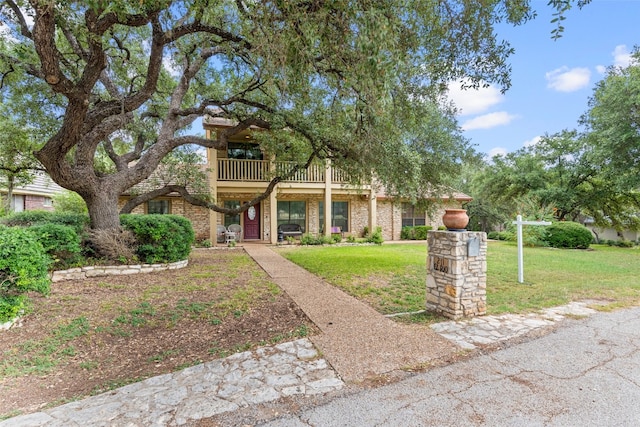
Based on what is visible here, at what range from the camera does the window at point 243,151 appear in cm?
1516

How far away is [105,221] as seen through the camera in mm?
7672

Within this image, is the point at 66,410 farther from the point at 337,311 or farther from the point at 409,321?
the point at 409,321

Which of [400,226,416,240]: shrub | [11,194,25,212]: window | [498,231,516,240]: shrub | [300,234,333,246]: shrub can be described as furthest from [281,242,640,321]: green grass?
[11,194,25,212]: window

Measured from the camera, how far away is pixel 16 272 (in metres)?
4.01

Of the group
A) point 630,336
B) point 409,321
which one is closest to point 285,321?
point 409,321

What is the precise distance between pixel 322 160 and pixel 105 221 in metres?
6.33

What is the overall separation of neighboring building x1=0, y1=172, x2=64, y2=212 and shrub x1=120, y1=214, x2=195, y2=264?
11.4 m

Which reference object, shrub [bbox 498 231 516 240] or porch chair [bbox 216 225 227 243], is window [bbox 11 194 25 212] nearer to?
porch chair [bbox 216 225 227 243]

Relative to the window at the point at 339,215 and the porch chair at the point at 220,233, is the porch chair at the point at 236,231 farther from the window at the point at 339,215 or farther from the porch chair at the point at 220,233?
the window at the point at 339,215

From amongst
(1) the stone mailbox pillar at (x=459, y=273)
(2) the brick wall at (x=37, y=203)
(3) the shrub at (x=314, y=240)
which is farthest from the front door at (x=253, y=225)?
(1) the stone mailbox pillar at (x=459, y=273)

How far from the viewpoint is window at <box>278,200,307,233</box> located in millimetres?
16419

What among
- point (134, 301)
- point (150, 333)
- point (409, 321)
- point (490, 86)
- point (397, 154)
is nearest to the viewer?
point (150, 333)

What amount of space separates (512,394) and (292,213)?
47.4 feet

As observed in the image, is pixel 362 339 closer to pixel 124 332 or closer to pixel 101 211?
pixel 124 332
